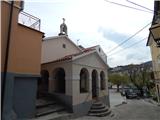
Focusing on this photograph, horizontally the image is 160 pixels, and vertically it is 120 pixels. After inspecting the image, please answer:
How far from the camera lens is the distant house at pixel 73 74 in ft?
38.1

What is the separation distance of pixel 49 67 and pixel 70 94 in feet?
9.61

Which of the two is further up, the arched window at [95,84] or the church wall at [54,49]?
the church wall at [54,49]

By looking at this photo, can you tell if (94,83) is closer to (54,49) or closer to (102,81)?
(102,81)

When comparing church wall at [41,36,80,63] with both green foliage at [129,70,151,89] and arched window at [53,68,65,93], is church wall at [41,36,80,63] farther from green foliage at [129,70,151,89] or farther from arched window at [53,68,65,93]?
green foliage at [129,70,151,89]

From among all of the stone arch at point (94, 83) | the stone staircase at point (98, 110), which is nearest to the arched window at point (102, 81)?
the stone arch at point (94, 83)

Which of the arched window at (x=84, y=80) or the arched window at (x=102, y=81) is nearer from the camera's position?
the arched window at (x=84, y=80)

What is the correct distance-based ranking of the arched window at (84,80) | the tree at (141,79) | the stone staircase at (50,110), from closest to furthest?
the stone staircase at (50,110), the arched window at (84,80), the tree at (141,79)

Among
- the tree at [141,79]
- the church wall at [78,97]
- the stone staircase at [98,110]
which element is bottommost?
the stone staircase at [98,110]

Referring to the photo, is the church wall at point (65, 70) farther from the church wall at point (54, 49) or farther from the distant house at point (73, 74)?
the church wall at point (54, 49)

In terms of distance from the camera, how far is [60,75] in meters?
14.0

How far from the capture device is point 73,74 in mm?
11625

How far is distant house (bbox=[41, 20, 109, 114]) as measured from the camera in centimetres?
1161

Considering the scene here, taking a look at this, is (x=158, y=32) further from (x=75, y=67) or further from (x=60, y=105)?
(x=60, y=105)

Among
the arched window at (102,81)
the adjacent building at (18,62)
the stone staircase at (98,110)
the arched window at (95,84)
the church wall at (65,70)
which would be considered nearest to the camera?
the adjacent building at (18,62)
